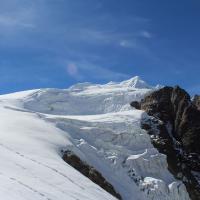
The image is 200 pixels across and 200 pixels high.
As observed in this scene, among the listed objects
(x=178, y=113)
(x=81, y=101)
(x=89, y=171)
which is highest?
(x=81, y=101)

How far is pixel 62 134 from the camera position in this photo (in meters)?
34.5

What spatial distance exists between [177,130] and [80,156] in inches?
617

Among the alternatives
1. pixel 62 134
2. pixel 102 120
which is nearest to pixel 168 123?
pixel 102 120

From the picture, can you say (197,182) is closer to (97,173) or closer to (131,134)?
(131,134)

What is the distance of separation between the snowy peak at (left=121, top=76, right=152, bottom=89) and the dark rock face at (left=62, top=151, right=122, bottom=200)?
138 ft

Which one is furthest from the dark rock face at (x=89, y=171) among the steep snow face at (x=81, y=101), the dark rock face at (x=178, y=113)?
the steep snow face at (x=81, y=101)

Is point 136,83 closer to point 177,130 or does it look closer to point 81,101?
point 81,101

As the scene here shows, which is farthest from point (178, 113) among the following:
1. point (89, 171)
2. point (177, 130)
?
point (89, 171)

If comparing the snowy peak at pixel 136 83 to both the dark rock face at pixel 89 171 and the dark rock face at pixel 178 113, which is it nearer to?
the dark rock face at pixel 178 113

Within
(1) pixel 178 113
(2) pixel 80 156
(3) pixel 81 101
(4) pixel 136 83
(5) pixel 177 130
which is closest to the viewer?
(2) pixel 80 156

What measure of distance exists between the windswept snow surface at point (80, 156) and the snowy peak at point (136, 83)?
24616 millimetres

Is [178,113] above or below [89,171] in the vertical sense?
above

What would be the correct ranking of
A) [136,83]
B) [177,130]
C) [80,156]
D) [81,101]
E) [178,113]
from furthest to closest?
[136,83], [81,101], [178,113], [177,130], [80,156]

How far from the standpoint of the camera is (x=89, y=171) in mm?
31250
